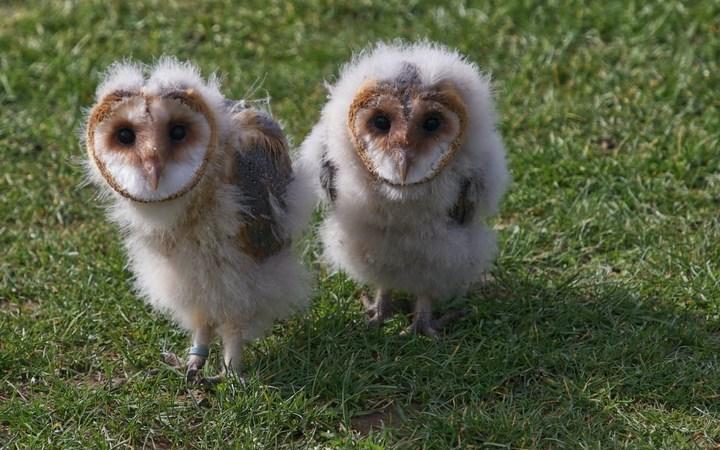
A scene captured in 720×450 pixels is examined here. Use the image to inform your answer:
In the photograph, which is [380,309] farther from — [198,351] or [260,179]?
[260,179]

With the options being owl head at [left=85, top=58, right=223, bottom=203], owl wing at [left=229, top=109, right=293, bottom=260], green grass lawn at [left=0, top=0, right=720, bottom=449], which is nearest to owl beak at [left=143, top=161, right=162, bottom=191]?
owl head at [left=85, top=58, right=223, bottom=203]

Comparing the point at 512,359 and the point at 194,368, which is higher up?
the point at 512,359

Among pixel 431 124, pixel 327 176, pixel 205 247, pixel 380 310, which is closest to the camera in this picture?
pixel 205 247

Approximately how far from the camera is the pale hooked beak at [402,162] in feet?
14.8

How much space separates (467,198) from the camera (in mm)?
4875

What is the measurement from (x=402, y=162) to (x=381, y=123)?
8.2 inches

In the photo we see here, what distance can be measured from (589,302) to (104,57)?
12.7 ft

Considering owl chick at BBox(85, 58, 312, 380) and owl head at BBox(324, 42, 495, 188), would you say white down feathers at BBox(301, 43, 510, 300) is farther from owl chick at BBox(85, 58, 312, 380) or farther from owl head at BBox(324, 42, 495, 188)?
owl chick at BBox(85, 58, 312, 380)

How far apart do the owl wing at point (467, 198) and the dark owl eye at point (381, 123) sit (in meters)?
0.43

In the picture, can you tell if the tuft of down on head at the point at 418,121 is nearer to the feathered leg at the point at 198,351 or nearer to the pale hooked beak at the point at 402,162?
the pale hooked beak at the point at 402,162

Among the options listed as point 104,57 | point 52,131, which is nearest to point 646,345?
point 52,131

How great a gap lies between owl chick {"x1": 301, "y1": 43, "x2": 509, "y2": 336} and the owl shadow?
24 cm

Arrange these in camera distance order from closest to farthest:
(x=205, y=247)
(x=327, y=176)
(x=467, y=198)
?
1. (x=205, y=247)
2. (x=467, y=198)
3. (x=327, y=176)

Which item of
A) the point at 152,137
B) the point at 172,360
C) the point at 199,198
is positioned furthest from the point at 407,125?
the point at 172,360
